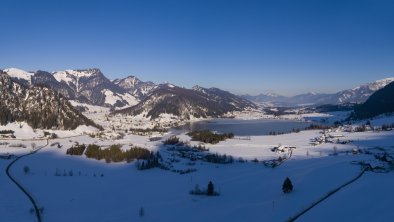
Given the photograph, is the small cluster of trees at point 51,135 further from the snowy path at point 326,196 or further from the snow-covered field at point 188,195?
the snowy path at point 326,196

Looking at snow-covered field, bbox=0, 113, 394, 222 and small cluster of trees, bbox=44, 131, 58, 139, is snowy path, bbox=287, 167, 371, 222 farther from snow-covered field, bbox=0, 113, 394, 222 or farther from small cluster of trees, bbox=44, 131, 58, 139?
small cluster of trees, bbox=44, 131, 58, 139

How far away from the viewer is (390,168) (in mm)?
69875

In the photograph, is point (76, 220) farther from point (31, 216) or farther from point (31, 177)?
point (31, 177)

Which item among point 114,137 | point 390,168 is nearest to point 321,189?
point 390,168

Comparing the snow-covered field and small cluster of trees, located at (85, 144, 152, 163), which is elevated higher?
small cluster of trees, located at (85, 144, 152, 163)

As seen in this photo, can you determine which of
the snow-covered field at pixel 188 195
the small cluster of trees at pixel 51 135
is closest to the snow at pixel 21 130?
the small cluster of trees at pixel 51 135

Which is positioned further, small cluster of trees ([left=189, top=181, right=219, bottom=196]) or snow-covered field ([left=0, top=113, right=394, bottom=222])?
small cluster of trees ([left=189, top=181, right=219, bottom=196])

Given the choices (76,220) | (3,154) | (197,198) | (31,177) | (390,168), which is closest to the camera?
(76,220)

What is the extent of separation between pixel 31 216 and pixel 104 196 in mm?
15163

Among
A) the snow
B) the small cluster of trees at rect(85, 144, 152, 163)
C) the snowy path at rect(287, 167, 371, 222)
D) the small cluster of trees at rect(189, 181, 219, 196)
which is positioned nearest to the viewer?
the snowy path at rect(287, 167, 371, 222)

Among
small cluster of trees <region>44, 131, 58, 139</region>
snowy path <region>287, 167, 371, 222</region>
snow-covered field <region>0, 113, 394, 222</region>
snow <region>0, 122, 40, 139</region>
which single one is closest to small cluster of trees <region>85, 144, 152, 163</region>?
snow-covered field <region>0, 113, 394, 222</region>

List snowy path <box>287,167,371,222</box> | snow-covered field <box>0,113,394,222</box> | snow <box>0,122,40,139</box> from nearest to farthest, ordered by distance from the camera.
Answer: snowy path <box>287,167,371,222</box>
snow-covered field <box>0,113,394,222</box>
snow <box>0,122,40,139</box>

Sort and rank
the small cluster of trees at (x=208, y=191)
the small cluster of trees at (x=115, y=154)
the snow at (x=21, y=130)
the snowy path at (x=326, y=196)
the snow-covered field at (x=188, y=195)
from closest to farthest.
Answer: the snowy path at (x=326, y=196) → the snow-covered field at (x=188, y=195) → the small cluster of trees at (x=208, y=191) → the small cluster of trees at (x=115, y=154) → the snow at (x=21, y=130)

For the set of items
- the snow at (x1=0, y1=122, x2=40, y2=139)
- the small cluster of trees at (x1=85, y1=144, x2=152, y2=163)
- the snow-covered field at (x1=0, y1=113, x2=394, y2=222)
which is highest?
the snow at (x1=0, y1=122, x2=40, y2=139)
